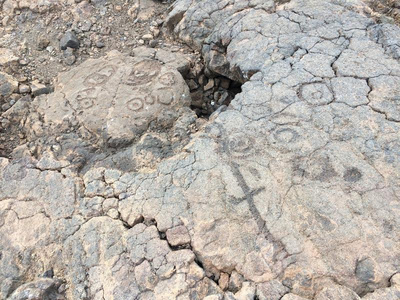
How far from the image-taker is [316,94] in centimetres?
218

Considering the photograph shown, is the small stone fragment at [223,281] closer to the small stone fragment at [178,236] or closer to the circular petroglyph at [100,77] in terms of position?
the small stone fragment at [178,236]

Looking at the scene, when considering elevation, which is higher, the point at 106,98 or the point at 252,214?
the point at 106,98

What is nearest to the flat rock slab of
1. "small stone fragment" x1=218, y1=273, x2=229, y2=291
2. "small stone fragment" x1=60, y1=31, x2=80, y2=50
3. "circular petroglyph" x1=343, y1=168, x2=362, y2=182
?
"small stone fragment" x1=60, y1=31, x2=80, y2=50

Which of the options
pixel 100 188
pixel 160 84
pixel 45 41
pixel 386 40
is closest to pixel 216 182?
pixel 100 188

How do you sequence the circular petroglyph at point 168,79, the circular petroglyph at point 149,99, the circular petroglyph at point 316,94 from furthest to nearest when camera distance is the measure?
the circular petroglyph at point 168,79, the circular petroglyph at point 149,99, the circular petroglyph at point 316,94

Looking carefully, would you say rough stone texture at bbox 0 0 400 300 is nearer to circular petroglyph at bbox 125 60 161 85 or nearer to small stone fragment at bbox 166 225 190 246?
small stone fragment at bbox 166 225 190 246

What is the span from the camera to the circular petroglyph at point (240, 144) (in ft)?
6.61

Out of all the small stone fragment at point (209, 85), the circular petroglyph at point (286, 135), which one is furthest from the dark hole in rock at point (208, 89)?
the circular petroglyph at point (286, 135)

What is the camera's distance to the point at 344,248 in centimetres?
164

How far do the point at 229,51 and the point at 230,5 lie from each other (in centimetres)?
62

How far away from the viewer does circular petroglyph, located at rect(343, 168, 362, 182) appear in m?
1.82

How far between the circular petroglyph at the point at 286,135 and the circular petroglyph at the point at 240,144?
0.15 m

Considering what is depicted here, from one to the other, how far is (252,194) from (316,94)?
0.80 meters

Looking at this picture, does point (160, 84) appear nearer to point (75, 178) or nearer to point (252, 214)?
point (75, 178)
